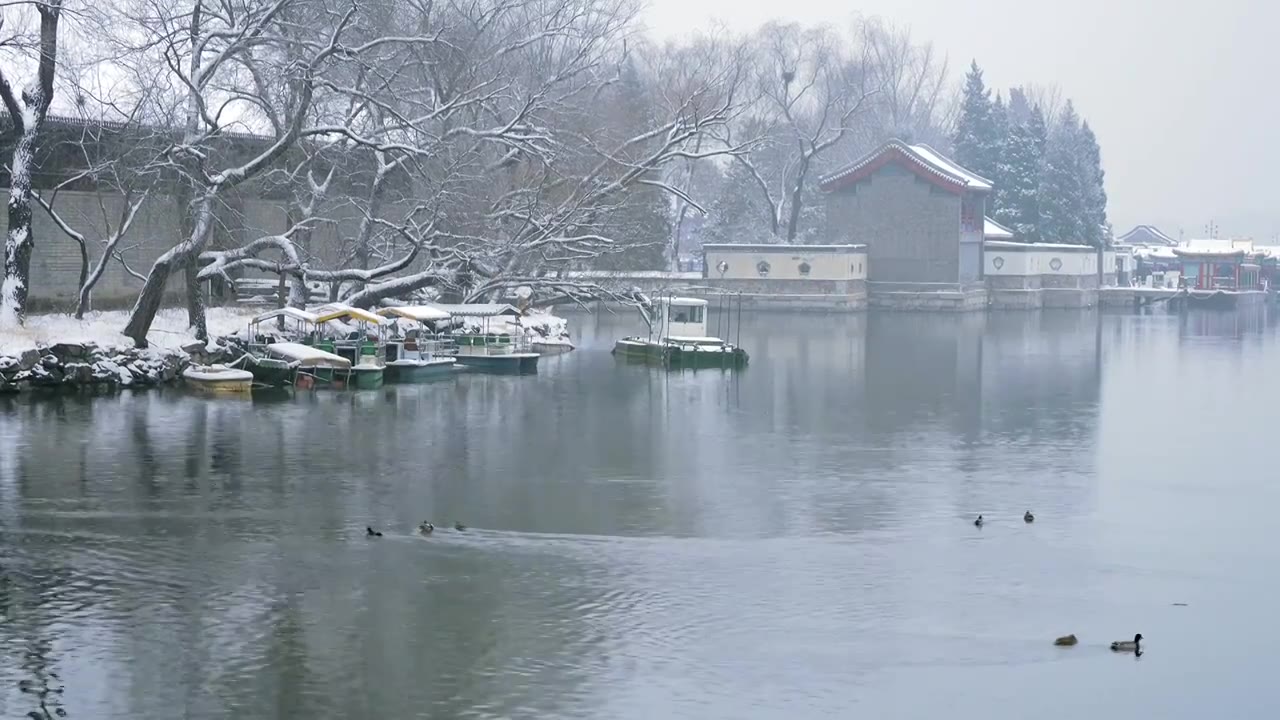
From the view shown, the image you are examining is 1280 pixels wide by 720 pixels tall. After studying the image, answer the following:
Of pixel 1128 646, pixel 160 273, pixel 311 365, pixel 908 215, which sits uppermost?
pixel 908 215

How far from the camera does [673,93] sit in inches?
2699

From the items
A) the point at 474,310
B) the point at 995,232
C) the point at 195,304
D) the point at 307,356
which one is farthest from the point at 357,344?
the point at 995,232

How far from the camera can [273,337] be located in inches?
1542

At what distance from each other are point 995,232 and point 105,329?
60880 mm

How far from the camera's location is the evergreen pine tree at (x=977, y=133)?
311ft

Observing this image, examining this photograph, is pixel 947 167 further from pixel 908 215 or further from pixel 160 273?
pixel 160 273

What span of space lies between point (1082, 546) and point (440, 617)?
9.35 metres

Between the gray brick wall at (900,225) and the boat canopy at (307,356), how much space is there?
159 ft

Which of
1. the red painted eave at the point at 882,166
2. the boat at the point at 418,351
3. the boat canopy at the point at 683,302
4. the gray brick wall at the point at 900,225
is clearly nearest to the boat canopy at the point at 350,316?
the boat at the point at 418,351

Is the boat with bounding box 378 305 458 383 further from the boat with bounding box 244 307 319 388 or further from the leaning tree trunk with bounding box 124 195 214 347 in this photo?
the leaning tree trunk with bounding box 124 195 214 347

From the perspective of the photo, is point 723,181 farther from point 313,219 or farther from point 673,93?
point 313,219

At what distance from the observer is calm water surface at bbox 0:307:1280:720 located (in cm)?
1468

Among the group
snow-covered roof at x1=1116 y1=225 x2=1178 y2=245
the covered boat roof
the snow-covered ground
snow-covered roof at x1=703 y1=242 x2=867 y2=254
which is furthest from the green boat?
snow-covered roof at x1=1116 y1=225 x2=1178 y2=245

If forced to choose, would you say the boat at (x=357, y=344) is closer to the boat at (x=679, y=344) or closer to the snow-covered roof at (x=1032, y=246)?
the boat at (x=679, y=344)
